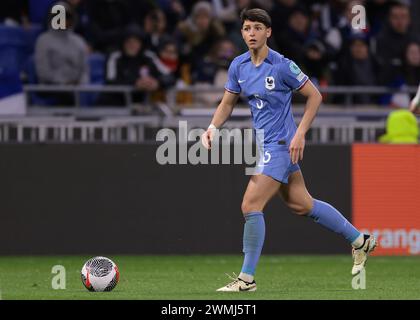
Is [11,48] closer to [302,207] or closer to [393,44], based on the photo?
[393,44]

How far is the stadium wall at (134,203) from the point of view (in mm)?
16344

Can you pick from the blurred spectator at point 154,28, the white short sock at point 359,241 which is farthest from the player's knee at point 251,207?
the blurred spectator at point 154,28

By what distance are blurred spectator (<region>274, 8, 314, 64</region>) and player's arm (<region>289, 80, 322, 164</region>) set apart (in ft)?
27.0

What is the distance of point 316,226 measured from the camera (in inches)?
668

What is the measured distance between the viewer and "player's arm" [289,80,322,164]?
10906mm

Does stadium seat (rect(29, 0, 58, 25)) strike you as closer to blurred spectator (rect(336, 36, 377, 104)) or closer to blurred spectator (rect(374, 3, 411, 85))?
blurred spectator (rect(336, 36, 377, 104))

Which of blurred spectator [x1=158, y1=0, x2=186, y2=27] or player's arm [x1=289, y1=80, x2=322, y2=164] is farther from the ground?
blurred spectator [x1=158, y1=0, x2=186, y2=27]

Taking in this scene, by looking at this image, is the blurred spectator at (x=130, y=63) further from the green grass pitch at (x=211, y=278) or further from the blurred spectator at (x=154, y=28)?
the green grass pitch at (x=211, y=278)

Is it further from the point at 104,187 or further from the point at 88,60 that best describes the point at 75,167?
the point at 88,60

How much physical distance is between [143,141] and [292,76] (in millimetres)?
5845

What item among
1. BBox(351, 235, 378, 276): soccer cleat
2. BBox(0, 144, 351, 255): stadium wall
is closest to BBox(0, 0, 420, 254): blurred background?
BBox(0, 144, 351, 255): stadium wall

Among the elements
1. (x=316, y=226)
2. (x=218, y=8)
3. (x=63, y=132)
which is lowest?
(x=316, y=226)
